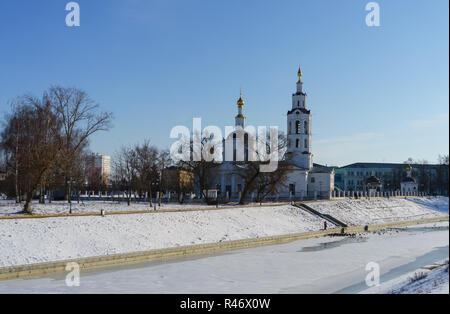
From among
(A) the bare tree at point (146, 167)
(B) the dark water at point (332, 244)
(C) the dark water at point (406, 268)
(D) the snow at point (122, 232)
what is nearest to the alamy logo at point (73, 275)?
(D) the snow at point (122, 232)

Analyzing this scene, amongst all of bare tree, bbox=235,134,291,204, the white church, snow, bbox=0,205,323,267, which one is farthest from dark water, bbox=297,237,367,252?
the white church

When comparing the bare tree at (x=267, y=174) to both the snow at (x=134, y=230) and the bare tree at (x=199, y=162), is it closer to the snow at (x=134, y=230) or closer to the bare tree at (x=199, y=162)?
the bare tree at (x=199, y=162)

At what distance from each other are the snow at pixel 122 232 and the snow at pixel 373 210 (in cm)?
868

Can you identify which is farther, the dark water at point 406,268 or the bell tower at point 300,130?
the bell tower at point 300,130

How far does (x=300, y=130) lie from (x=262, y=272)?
46.5m

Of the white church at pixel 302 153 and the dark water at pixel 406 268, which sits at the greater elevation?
the white church at pixel 302 153

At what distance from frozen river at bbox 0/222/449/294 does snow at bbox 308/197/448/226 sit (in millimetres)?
15200

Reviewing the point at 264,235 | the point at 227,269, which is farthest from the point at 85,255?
the point at 264,235

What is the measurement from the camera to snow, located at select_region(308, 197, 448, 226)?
148 ft

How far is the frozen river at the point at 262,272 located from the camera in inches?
656

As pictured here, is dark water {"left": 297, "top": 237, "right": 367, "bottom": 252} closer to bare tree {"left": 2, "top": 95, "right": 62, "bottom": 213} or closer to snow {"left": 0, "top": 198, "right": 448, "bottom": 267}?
snow {"left": 0, "top": 198, "right": 448, "bottom": 267}

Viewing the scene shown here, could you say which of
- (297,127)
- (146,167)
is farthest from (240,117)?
(146,167)

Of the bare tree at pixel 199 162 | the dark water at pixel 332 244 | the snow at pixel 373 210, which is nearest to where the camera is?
the dark water at pixel 332 244
